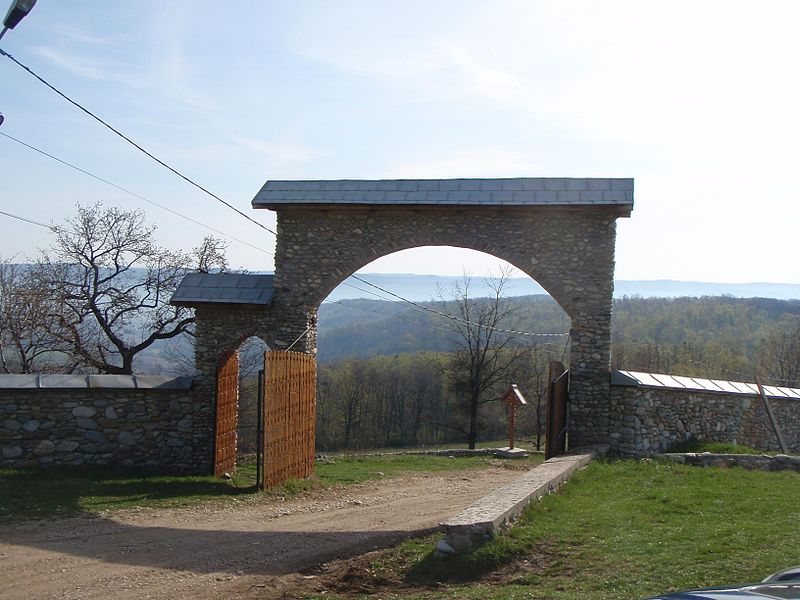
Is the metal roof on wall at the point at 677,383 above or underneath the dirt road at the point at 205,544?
above

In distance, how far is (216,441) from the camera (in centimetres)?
1510

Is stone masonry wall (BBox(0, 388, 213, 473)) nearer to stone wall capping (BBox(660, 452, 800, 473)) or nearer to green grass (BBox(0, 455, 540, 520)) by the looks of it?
green grass (BBox(0, 455, 540, 520))

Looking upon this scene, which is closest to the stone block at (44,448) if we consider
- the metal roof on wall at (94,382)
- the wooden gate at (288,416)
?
the metal roof on wall at (94,382)

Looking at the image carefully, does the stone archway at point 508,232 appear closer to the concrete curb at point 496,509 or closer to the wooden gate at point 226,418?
the wooden gate at point 226,418

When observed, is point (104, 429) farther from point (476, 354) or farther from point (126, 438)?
point (476, 354)

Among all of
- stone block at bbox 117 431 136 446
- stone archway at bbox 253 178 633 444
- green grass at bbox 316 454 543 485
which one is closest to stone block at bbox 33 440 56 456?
stone block at bbox 117 431 136 446

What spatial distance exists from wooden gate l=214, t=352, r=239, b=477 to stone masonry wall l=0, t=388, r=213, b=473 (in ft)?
0.82

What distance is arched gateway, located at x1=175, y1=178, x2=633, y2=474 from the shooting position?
14.4m

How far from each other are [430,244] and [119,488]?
23.1ft

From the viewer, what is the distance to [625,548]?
22.9ft

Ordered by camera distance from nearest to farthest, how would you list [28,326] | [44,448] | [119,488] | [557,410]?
[119,488], [44,448], [557,410], [28,326]

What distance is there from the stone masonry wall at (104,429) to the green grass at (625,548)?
303 inches

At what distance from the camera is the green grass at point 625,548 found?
611cm

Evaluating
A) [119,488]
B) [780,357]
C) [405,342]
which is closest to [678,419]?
[119,488]
